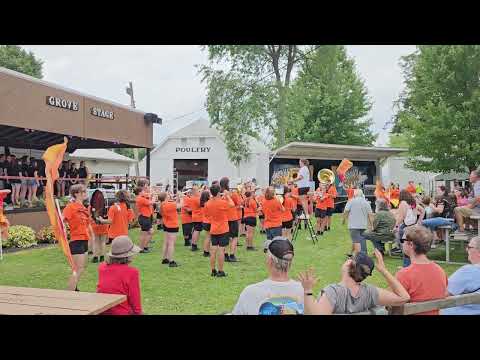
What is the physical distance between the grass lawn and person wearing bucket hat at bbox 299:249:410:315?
303 centimetres

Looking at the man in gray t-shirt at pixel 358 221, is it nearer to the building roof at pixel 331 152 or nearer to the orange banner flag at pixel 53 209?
Answer: the orange banner flag at pixel 53 209

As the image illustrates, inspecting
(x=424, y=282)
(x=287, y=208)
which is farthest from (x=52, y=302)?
(x=287, y=208)

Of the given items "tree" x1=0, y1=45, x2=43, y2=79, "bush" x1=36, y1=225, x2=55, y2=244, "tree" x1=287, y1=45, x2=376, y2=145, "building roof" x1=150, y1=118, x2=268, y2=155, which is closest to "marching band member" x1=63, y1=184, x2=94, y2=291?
"bush" x1=36, y1=225, x2=55, y2=244

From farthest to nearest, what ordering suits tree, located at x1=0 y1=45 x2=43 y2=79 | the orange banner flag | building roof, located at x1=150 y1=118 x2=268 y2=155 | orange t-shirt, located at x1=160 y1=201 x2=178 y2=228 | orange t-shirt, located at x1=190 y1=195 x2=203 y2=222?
tree, located at x1=0 y1=45 x2=43 y2=79, building roof, located at x1=150 y1=118 x2=268 y2=155, orange t-shirt, located at x1=190 y1=195 x2=203 y2=222, orange t-shirt, located at x1=160 y1=201 x2=178 y2=228, the orange banner flag

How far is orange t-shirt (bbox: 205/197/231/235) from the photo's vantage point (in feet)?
25.9

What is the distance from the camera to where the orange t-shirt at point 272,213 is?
9.39m

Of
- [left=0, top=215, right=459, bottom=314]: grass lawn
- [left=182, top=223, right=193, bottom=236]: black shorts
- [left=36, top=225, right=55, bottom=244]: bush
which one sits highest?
[left=182, top=223, right=193, bottom=236]: black shorts

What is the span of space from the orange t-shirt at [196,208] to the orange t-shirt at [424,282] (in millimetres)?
7379

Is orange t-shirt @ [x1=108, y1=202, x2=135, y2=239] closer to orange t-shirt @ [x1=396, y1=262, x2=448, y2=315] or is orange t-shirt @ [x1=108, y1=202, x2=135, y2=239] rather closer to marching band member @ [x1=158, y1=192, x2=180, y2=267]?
marching band member @ [x1=158, y1=192, x2=180, y2=267]
